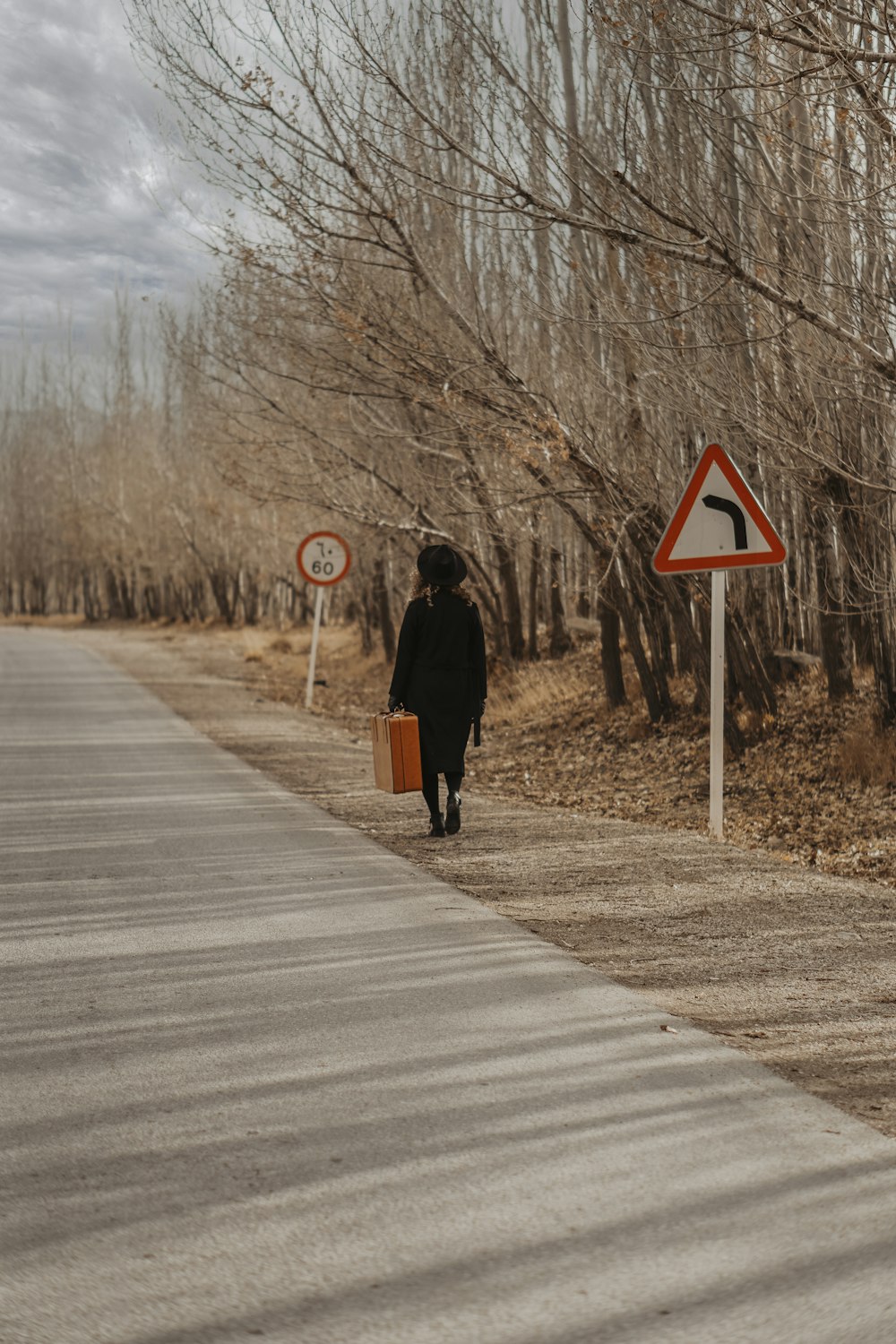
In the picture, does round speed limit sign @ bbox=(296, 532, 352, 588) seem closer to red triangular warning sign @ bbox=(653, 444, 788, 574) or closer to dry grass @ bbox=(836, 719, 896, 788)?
dry grass @ bbox=(836, 719, 896, 788)

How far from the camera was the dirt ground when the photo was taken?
580 centimetres

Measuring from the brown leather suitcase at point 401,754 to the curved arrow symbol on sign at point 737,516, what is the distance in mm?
2681

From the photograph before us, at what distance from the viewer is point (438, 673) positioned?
10.6m

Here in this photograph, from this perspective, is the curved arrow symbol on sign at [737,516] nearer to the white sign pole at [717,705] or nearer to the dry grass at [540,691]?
the white sign pole at [717,705]

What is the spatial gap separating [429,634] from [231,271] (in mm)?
11584

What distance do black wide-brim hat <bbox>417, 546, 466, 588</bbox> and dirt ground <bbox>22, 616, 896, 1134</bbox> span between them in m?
1.95

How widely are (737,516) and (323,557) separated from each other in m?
12.5

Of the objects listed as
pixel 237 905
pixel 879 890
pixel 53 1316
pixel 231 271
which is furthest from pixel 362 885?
pixel 231 271

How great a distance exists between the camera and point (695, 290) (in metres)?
12.3

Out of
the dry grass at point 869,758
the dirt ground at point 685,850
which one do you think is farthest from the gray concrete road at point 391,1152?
the dry grass at point 869,758

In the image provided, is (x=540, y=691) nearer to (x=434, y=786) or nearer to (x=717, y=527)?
(x=434, y=786)

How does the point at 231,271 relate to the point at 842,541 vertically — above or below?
above

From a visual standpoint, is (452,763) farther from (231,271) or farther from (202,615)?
(202,615)

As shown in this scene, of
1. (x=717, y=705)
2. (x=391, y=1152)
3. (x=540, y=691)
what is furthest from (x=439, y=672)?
(x=540, y=691)
